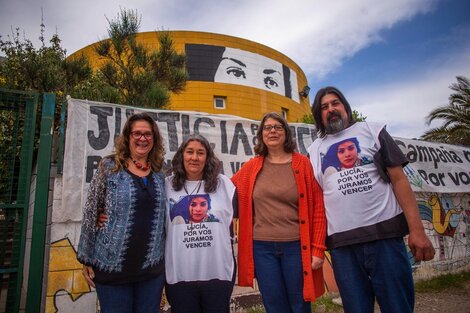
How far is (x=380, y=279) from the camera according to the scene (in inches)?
71.4

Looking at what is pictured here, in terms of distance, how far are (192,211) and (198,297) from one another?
606 mm

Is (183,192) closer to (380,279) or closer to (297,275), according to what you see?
(297,275)

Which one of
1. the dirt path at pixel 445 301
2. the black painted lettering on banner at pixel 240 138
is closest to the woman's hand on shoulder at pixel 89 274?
the black painted lettering on banner at pixel 240 138

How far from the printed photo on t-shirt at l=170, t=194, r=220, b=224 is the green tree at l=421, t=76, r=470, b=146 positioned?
11.2m

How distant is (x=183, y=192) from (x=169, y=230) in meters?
0.31

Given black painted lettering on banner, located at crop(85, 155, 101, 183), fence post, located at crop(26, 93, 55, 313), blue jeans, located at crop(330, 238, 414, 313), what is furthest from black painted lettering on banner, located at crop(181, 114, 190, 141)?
blue jeans, located at crop(330, 238, 414, 313)

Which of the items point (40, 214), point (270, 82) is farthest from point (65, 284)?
point (270, 82)

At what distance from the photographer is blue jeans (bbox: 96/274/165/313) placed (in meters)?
1.82

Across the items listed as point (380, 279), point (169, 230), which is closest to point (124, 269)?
point (169, 230)

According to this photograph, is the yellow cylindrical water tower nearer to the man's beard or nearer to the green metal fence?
the green metal fence

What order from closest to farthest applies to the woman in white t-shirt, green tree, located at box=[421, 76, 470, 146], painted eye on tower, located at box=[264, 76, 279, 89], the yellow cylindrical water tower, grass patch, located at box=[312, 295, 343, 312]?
the woman in white t-shirt
grass patch, located at box=[312, 295, 343, 312]
green tree, located at box=[421, 76, 470, 146]
the yellow cylindrical water tower
painted eye on tower, located at box=[264, 76, 279, 89]

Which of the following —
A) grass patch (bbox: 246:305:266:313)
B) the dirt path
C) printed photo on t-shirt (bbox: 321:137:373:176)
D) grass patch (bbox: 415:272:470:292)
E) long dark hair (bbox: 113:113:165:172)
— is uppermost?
long dark hair (bbox: 113:113:165:172)

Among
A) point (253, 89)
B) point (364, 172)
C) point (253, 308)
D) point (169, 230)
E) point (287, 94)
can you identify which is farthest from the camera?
point (287, 94)

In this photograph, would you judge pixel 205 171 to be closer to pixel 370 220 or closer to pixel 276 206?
pixel 276 206
